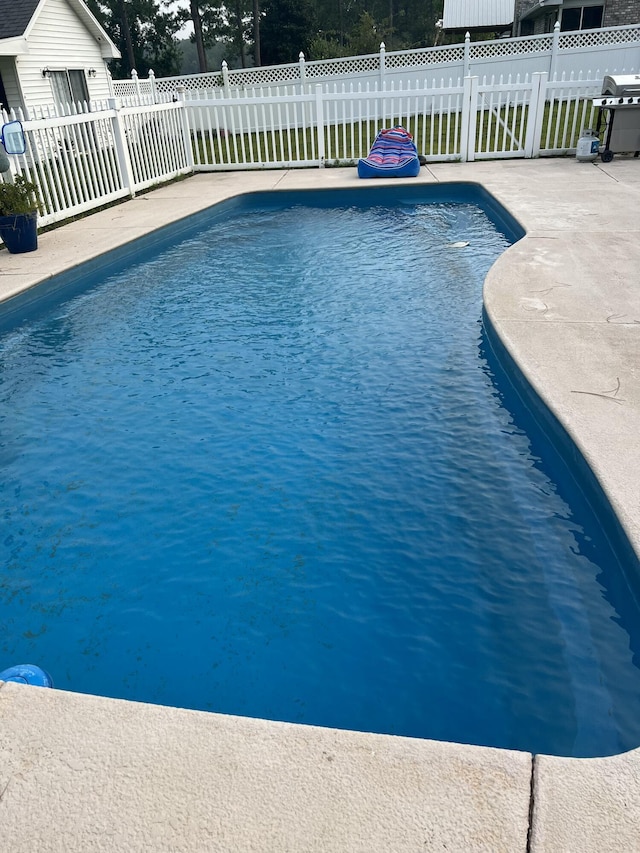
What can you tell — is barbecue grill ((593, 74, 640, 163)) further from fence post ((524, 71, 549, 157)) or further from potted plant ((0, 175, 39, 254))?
potted plant ((0, 175, 39, 254))

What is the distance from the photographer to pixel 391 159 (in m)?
10.5

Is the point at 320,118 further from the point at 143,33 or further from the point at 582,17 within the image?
the point at 143,33

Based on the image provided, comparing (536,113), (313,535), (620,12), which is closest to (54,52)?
(536,113)

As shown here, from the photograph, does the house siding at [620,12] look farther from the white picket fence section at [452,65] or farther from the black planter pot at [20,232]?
the black planter pot at [20,232]

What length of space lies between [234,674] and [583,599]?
1.37 metres

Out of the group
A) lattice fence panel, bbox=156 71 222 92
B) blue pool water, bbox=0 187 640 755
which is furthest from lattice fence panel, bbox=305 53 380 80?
blue pool water, bbox=0 187 640 755

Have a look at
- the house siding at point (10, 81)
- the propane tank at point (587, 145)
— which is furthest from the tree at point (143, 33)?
the propane tank at point (587, 145)

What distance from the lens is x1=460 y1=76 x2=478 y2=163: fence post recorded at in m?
10.6

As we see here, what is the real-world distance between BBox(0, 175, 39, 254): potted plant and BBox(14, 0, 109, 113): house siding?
29.3 ft

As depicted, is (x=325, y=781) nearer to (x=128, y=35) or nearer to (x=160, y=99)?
(x=160, y=99)

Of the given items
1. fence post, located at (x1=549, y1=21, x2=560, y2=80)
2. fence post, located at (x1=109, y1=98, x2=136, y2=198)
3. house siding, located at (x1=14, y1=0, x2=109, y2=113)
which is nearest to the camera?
fence post, located at (x1=109, y1=98, x2=136, y2=198)

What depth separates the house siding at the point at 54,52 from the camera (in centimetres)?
1488

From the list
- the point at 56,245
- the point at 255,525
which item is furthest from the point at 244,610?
the point at 56,245

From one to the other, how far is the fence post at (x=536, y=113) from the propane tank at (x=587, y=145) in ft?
2.64
